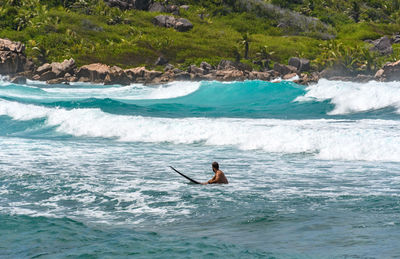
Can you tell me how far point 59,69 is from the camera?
75250 millimetres

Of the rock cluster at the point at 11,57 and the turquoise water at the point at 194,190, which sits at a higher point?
the rock cluster at the point at 11,57

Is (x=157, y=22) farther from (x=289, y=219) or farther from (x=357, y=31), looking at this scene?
(x=289, y=219)

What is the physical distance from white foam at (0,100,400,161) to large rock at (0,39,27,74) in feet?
144

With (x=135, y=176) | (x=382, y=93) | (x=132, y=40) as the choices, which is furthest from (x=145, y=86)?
(x=135, y=176)

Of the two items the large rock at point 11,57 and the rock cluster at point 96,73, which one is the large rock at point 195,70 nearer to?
the rock cluster at point 96,73

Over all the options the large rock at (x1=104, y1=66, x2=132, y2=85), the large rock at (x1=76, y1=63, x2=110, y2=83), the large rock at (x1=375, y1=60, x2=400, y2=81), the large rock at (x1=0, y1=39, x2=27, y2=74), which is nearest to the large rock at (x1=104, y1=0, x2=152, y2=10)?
the large rock at (x1=0, y1=39, x2=27, y2=74)

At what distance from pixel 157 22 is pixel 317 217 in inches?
3969

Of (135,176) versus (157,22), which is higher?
(157,22)

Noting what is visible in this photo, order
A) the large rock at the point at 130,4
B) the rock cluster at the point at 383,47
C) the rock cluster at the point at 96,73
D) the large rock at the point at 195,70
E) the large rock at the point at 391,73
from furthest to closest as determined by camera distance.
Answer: the large rock at the point at 130,4, the rock cluster at the point at 383,47, the large rock at the point at 195,70, the rock cluster at the point at 96,73, the large rock at the point at 391,73

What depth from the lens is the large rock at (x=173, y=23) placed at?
10538 cm

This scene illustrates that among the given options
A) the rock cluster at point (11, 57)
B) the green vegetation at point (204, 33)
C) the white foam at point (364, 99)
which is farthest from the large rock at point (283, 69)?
the white foam at point (364, 99)

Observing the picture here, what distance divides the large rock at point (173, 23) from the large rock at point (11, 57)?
36602 mm

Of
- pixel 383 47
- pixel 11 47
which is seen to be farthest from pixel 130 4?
pixel 383 47

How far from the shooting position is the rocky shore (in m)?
72.2
